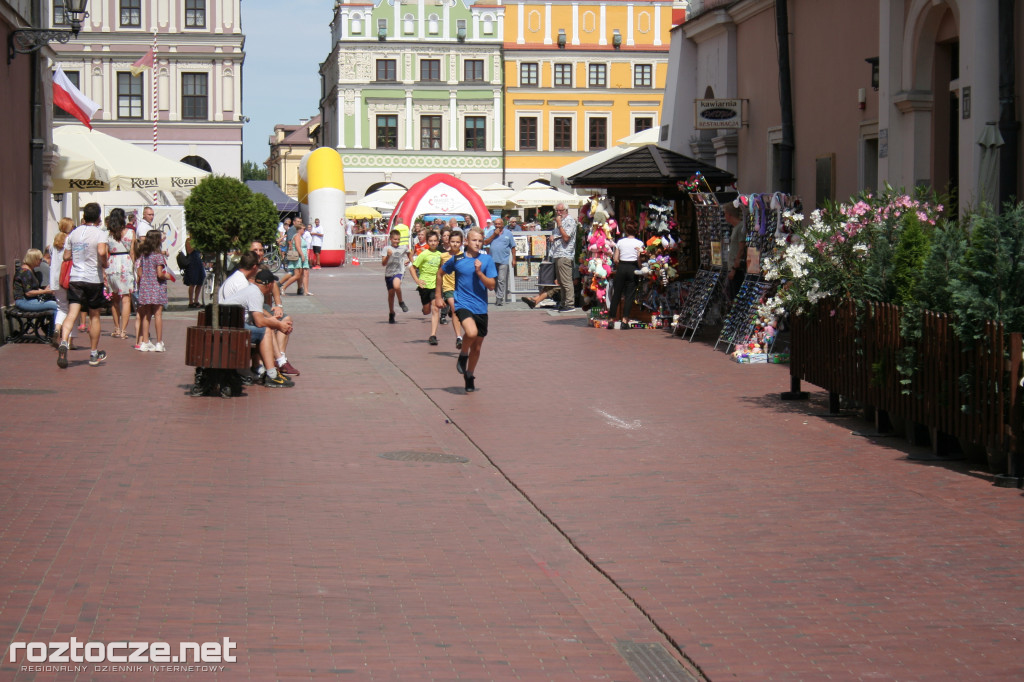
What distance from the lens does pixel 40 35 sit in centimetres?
2023

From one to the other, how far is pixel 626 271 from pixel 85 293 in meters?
8.23

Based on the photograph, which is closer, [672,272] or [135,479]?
[135,479]

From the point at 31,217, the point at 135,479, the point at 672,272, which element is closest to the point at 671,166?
the point at 672,272

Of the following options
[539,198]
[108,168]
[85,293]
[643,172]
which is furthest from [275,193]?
[85,293]

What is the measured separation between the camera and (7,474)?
873 centimetres

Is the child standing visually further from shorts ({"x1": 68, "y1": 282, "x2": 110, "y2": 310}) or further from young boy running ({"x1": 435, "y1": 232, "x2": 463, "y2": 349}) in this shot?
young boy running ({"x1": 435, "y1": 232, "x2": 463, "y2": 349})

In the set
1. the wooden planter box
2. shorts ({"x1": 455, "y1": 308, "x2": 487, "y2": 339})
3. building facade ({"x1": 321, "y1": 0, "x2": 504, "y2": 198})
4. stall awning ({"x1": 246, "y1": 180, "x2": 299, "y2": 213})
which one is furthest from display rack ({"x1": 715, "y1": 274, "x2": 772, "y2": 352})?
building facade ({"x1": 321, "y1": 0, "x2": 504, "y2": 198})

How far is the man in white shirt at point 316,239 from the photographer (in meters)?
43.8

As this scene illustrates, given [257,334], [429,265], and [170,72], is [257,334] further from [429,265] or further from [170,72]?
[170,72]

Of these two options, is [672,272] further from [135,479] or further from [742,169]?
[135,479]

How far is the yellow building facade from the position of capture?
7219 centimetres

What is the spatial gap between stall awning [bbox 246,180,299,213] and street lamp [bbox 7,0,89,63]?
38.7 metres

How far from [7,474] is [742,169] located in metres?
16.9

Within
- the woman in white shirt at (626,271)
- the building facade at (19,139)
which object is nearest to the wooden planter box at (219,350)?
the building facade at (19,139)
